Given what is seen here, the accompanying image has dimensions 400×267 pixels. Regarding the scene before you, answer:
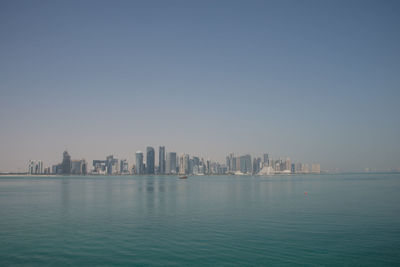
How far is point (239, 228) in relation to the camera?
130 ft

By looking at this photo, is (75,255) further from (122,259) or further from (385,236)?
(385,236)

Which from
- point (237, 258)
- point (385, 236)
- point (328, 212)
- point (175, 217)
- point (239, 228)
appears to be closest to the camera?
point (237, 258)

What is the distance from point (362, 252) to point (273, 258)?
9.67 m

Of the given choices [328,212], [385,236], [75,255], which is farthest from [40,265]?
[328,212]

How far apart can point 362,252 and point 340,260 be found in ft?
13.6

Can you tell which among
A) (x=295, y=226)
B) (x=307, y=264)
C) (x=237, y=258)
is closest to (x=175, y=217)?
(x=295, y=226)

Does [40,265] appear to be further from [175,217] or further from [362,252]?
[362,252]

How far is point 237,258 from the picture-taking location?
26844 millimetres

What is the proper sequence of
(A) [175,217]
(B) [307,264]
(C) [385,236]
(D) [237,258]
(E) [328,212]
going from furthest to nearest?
(E) [328,212], (A) [175,217], (C) [385,236], (D) [237,258], (B) [307,264]

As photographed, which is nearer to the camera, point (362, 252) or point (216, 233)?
point (362, 252)

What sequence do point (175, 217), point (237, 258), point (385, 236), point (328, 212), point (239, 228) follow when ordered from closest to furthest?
point (237, 258) → point (385, 236) → point (239, 228) → point (175, 217) → point (328, 212)

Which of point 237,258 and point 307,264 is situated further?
point 237,258

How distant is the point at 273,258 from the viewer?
88.3ft

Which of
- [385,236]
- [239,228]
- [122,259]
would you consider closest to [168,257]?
[122,259]
